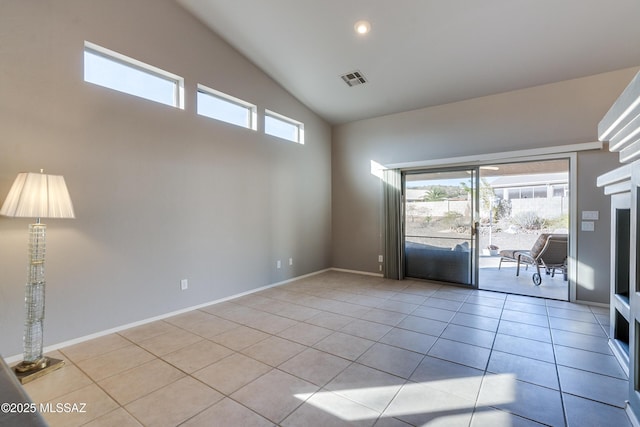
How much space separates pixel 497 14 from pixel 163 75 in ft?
13.0

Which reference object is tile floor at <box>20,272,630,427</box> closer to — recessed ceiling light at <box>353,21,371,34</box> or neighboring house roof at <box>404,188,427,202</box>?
neighboring house roof at <box>404,188,427,202</box>

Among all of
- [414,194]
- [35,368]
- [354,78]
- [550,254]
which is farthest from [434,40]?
[35,368]

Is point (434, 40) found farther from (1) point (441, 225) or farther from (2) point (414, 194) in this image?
(1) point (441, 225)

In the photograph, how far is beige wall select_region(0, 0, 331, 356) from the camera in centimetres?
258

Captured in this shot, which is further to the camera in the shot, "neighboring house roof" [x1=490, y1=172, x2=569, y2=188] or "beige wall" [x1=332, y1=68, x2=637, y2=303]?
"neighboring house roof" [x1=490, y1=172, x2=569, y2=188]

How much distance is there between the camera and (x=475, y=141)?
15.7ft

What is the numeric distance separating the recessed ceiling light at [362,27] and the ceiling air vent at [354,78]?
84cm

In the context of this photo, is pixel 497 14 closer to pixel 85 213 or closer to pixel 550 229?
pixel 85 213

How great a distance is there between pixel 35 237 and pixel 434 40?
15.3 feet

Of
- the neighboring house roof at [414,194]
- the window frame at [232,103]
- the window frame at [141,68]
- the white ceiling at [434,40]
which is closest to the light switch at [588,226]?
the white ceiling at [434,40]

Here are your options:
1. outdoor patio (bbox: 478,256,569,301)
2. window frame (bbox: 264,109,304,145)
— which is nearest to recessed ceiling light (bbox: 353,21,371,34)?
window frame (bbox: 264,109,304,145)

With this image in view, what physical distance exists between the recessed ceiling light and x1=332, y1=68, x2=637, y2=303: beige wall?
6.97ft

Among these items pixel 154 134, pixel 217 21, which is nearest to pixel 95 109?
pixel 154 134

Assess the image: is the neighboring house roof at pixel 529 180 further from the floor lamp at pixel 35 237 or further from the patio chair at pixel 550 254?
the floor lamp at pixel 35 237
